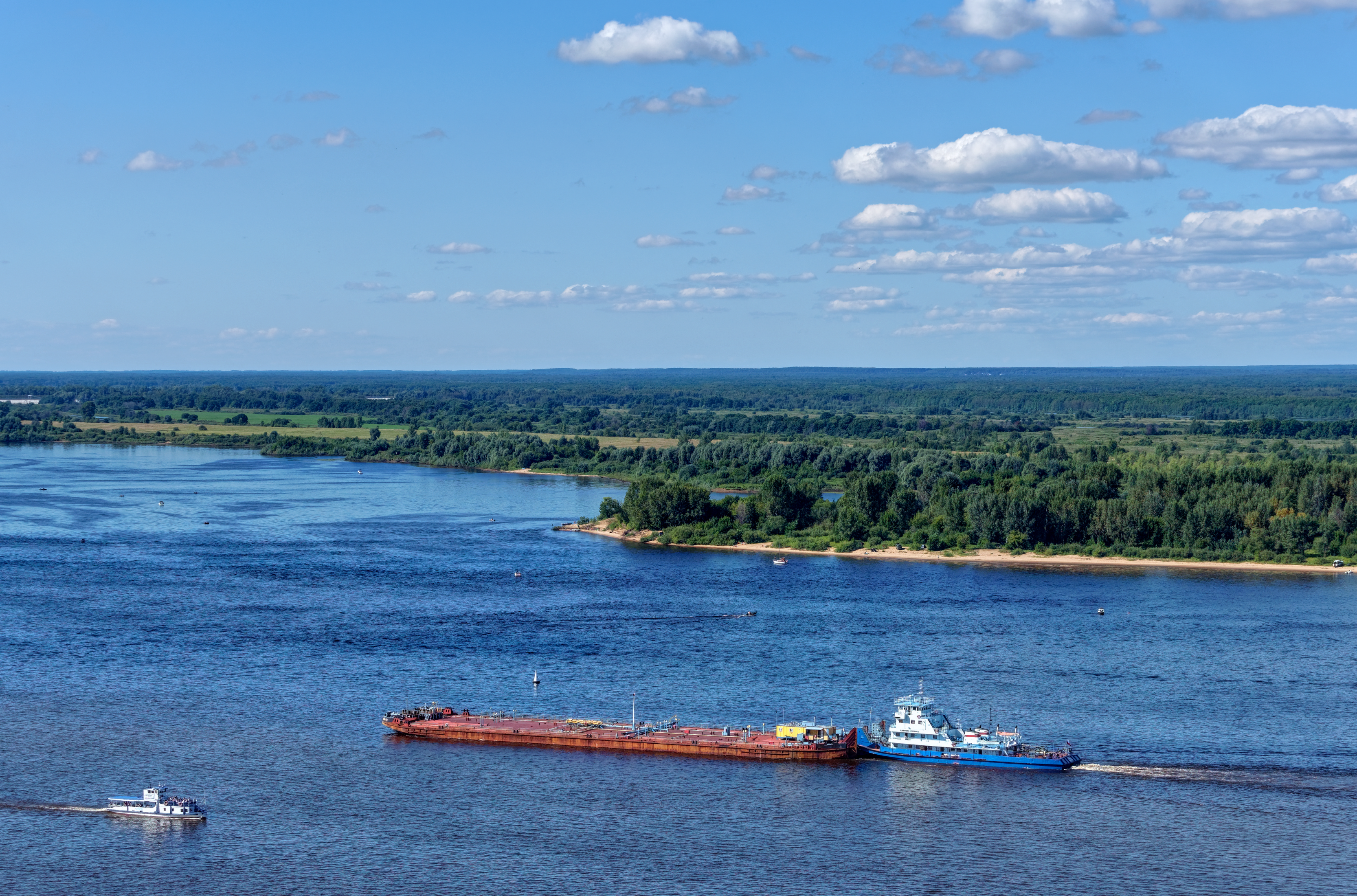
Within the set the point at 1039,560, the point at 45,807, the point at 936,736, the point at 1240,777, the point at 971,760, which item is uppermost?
the point at 1039,560

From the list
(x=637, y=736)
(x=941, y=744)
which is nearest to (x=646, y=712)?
(x=637, y=736)

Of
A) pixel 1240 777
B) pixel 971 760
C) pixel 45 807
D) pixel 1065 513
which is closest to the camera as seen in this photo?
pixel 45 807

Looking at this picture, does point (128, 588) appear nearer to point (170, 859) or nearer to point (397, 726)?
point (397, 726)

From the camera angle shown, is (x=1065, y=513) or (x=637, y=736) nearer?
(x=637, y=736)

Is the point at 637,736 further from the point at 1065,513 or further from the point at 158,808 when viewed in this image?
the point at 1065,513

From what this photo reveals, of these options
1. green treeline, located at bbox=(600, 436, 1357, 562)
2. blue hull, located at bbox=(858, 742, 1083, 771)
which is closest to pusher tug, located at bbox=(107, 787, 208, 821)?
blue hull, located at bbox=(858, 742, 1083, 771)

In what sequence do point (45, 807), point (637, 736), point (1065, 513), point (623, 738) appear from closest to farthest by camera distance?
point (45, 807) → point (623, 738) → point (637, 736) → point (1065, 513)

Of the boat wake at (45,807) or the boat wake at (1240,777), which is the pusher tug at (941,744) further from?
the boat wake at (45,807)

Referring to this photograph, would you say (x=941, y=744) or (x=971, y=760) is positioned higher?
(x=941, y=744)
